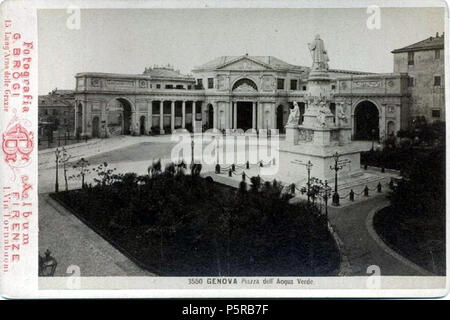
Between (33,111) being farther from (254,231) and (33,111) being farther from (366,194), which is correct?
(366,194)

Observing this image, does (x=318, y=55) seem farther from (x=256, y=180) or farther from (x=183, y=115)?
(x=183, y=115)

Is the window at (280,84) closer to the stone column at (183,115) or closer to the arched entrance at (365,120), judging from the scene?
the arched entrance at (365,120)

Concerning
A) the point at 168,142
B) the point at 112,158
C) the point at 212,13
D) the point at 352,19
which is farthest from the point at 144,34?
the point at 168,142

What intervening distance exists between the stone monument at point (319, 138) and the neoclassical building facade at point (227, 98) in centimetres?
444

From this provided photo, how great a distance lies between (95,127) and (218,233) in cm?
1322

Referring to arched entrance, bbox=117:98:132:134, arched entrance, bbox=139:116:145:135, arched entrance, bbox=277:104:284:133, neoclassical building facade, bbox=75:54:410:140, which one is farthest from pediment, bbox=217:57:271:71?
arched entrance, bbox=117:98:132:134

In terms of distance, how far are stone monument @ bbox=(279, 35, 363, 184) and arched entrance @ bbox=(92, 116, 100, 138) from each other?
900 cm

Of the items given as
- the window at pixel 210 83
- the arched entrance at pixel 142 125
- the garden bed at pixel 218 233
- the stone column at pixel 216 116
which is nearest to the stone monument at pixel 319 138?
the garden bed at pixel 218 233

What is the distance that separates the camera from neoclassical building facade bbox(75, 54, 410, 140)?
19828 millimetres

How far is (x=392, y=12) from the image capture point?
9555 mm

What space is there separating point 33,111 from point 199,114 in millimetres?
19517

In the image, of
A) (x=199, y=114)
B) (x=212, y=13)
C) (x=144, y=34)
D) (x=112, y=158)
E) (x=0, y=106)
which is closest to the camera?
(x=0, y=106)

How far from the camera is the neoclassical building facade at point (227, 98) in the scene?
19828 mm

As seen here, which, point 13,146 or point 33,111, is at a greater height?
point 33,111
